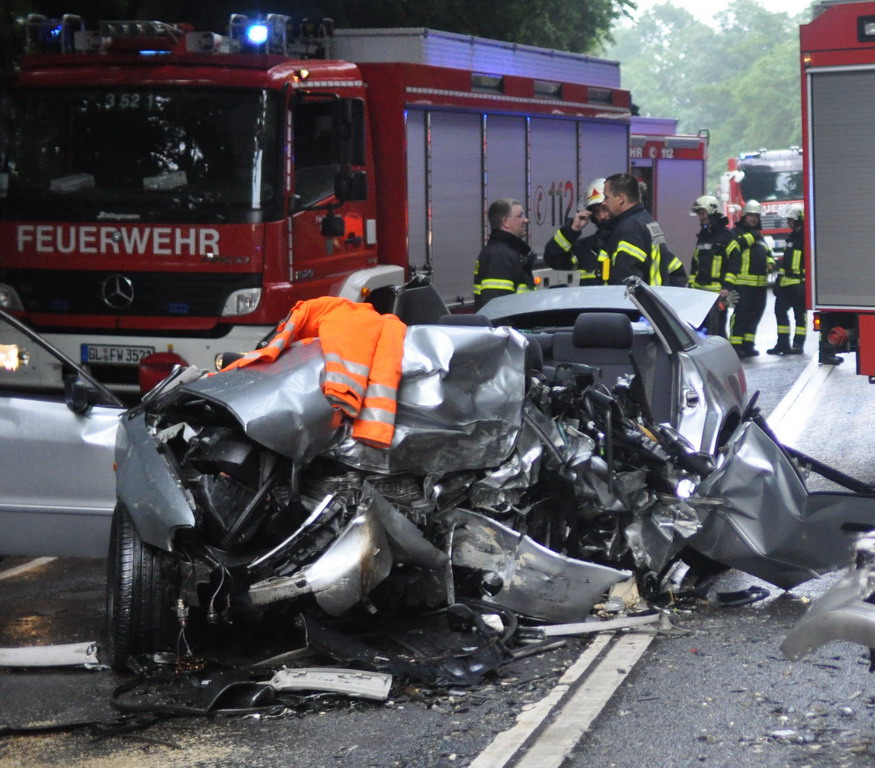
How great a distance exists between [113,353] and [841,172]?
5274 mm

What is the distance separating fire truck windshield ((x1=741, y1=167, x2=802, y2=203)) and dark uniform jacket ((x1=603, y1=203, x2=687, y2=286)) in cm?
2428

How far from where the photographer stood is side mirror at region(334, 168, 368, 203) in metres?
10.2

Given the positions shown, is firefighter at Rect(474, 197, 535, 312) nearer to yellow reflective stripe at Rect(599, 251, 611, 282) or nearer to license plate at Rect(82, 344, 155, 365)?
yellow reflective stripe at Rect(599, 251, 611, 282)

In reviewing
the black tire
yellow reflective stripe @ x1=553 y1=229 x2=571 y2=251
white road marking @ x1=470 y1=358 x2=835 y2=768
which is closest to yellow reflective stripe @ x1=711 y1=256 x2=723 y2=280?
yellow reflective stripe @ x1=553 y1=229 x2=571 y2=251

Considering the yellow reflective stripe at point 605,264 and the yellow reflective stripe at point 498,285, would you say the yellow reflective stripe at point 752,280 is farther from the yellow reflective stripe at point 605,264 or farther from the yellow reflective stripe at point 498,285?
the yellow reflective stripe at point 605,264

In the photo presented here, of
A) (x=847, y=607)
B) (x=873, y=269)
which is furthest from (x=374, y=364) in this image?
(x=873, y=269)

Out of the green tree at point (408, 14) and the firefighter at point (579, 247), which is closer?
the firefighter at point (579, 247)

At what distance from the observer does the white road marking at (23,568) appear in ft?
24.3

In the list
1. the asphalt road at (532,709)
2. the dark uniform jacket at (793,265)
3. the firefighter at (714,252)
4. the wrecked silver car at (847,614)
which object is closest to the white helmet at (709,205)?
the firefighter at (714,252)

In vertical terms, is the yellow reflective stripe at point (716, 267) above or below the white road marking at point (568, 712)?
above

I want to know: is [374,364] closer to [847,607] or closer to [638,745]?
[638,745]

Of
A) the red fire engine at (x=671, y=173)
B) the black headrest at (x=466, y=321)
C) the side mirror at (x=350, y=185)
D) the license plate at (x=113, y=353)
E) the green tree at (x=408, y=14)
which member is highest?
the green tree at (x=408, y=14)

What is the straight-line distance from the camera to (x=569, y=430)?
6.13 m

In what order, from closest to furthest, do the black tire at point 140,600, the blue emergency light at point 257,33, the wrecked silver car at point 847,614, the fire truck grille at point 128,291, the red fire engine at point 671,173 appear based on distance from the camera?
the wrecked silver car at point 847,614, the black tire at point 140,600, the fire truck grille at point 128,291, the blue emergency light at point 257,33, the red fire engine at point 671,173
